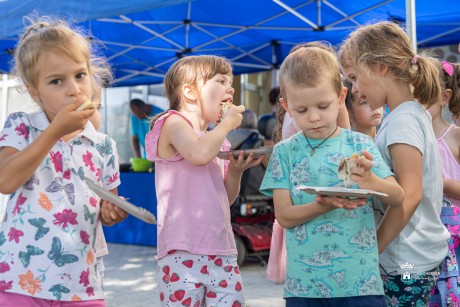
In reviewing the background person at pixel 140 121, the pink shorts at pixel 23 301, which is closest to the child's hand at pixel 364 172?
the pink shorts at pixel 23 301

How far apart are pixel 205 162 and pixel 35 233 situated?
67cm

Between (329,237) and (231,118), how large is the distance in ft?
2.10

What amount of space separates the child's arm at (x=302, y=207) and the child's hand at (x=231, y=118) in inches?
14.8

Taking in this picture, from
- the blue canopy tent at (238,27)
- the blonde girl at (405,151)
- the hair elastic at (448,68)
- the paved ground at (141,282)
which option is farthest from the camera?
the blue canopy tent at (238,27)

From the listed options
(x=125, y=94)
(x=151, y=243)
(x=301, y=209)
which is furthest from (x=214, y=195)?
(x=125, y=94)

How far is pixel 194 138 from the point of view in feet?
8.00

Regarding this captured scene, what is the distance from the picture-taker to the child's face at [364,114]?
10.1ft

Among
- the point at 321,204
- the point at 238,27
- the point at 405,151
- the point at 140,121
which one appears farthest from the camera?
the point at 140,121

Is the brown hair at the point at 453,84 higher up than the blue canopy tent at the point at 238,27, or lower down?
lower down

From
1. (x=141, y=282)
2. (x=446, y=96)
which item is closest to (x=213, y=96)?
(x=446, y=96)

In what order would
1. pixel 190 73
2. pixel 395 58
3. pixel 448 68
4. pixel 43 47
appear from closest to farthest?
pixel 43 47, pixel 395 58, pixel 190 73, pixel 448 68

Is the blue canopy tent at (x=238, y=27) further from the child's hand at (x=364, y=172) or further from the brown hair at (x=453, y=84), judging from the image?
the child's hand at (x=364, y=172)

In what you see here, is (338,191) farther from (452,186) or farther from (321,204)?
(452,186)

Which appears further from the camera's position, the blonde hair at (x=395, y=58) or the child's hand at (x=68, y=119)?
the blonde hair at (x=395, y=58)
